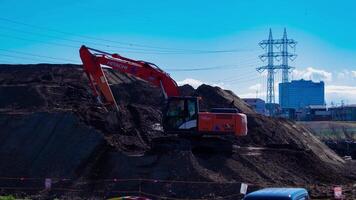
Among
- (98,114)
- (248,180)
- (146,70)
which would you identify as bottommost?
(248,180)

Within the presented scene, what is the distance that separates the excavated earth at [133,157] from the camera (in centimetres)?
2734

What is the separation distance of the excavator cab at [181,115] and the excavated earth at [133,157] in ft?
2.58

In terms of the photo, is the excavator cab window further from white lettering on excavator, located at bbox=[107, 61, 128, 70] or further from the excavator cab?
white lettering on excavator, located at bbox=[107, 61, 128, 70]

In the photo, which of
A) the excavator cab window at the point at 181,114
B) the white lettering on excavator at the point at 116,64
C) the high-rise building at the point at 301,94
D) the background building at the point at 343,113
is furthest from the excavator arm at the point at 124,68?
the high-rise building at the point at 301,94

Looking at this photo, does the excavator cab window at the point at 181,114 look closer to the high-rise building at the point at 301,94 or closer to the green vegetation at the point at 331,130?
the green vegetation at the point at 331,130

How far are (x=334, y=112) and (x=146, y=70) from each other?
357ft

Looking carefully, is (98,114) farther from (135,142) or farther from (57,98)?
(57,98)

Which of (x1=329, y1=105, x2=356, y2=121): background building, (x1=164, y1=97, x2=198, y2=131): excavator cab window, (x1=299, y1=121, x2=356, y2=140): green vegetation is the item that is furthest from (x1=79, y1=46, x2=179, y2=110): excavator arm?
(x1=329, y1=105, x2=356, y2=121): background building

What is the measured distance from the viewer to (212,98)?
43.0m

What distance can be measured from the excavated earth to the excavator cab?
79 centimetres

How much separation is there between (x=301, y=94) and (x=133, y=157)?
16187 centimetres

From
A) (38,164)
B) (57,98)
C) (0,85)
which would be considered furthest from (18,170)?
(0,85)

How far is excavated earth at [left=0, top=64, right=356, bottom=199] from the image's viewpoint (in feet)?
89.7

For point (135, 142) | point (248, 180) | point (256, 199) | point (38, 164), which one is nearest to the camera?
point (256, 199)
